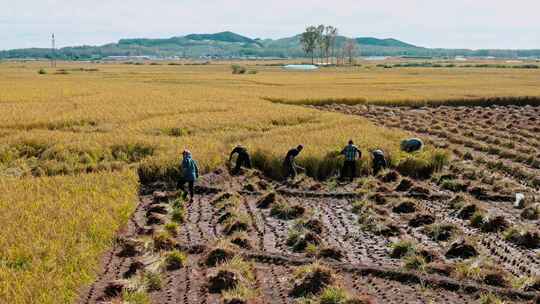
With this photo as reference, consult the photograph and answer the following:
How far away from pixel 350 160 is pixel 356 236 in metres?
4.86

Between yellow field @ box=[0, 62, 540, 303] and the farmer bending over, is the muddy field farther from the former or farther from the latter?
the farmer bending over

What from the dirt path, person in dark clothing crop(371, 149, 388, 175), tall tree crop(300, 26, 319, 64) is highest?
tall tree crop(300, 26, 319, 64)

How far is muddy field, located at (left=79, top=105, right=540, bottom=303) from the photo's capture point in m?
8.47

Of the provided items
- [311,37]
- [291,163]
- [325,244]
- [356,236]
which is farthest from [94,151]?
[311,37]

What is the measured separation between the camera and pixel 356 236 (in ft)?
37.4

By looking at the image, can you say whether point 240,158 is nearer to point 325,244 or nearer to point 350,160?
point 350,160

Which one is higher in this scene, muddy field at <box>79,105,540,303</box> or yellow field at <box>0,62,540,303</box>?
yellow field at <box>0,62,540,303</box>

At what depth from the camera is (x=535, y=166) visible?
59.7 ft

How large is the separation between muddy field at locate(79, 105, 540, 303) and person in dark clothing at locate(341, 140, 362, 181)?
0.48 meters

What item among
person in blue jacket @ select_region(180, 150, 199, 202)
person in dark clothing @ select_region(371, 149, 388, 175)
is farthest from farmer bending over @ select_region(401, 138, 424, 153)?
person in blue jacket @ select_region(180, 150, 199, 202)

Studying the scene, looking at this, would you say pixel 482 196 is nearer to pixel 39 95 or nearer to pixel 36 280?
pixel 36 280

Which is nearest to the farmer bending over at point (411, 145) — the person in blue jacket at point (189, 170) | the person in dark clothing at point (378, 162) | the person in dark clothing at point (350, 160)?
the person in dark clothing at point (378, 162)

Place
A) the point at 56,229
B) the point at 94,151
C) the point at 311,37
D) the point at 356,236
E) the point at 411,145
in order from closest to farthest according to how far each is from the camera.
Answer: the point at 56,229, the point at 356,236, the point at 94,151, the point at 411,145, the point at 311,37

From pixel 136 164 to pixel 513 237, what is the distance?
367 inches
